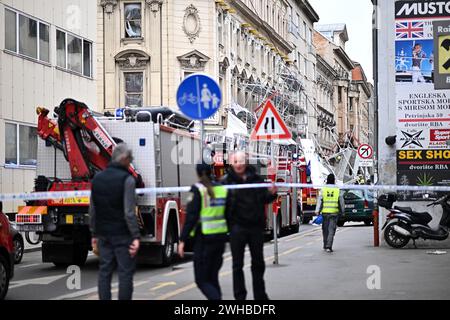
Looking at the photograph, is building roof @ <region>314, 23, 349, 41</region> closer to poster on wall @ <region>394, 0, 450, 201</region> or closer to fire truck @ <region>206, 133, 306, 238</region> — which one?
fire truck @ <region>206, 133, 306, 238</region>

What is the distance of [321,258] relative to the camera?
56.3 ft

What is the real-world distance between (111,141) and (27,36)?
14834mm

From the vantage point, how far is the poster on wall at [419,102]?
19.2m

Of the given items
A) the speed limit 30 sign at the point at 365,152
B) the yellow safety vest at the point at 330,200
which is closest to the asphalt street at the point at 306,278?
the yellow safety vest at the point at 330,200

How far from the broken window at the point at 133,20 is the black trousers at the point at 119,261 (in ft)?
120

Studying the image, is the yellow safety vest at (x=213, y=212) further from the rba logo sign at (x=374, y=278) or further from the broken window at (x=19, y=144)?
the broken window at (x=19, y=144)

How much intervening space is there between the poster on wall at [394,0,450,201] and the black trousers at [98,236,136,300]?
11573mm

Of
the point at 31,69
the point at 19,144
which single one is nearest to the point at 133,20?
the point at 31,69

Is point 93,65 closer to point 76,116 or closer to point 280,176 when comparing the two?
point 280,176

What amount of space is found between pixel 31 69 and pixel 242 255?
20777 millimetres

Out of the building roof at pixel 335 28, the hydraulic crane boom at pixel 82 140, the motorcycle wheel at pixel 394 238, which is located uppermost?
the building roof at pixel 335 28

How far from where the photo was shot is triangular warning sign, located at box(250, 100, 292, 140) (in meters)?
15.1

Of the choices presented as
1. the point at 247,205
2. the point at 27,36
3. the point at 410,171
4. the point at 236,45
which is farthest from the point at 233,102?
the point at 247,205

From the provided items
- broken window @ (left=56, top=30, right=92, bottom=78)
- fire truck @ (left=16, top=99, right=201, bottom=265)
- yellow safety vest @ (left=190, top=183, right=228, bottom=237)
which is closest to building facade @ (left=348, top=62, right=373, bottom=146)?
broken window @ (left=56, top=30, right=92, bottom=78)
